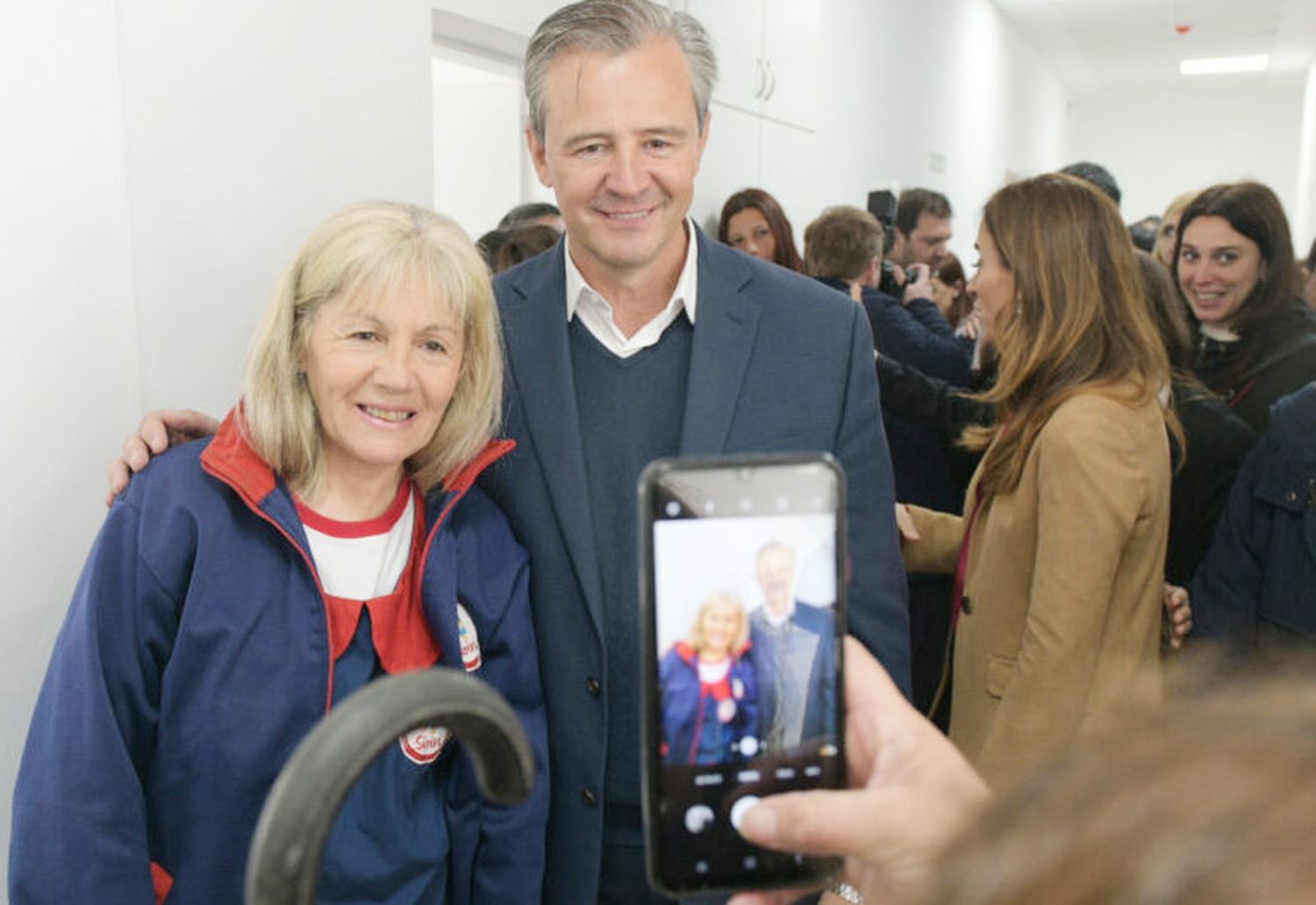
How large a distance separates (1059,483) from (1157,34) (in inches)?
345

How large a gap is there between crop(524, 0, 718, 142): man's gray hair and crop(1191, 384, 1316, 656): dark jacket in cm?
109

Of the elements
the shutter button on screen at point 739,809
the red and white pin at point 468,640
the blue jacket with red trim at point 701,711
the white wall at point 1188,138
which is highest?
the white wall at point 1188,138

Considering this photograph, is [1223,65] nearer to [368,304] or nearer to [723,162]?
[723,162]

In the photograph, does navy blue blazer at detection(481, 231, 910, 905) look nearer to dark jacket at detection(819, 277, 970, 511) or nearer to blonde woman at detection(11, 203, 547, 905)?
blonde woman at detection(11, 203, 547, 905)

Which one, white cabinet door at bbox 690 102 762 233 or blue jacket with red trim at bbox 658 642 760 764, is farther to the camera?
white cabinet door at bbox 690 102 762 233

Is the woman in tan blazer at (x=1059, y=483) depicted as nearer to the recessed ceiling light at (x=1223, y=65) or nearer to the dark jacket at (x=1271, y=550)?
the dark jacket at (x=1271, y=550)

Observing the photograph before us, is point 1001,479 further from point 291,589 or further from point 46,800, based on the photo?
point 46,800

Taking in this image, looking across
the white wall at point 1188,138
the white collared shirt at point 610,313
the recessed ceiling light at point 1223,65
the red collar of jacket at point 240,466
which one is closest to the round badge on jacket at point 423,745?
the red collar of jacket at point 240,466

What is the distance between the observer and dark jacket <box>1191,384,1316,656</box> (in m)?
1.74

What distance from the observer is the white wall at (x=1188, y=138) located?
40.5 feet

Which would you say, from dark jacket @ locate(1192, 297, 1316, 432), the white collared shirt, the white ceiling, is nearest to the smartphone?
the white collared shirt

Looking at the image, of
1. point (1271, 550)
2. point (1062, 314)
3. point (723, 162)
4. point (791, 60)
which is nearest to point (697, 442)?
point (1062, 314)

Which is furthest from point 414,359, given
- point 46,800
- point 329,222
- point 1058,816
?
point 1058,816

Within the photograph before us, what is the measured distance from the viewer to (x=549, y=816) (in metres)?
1.31
